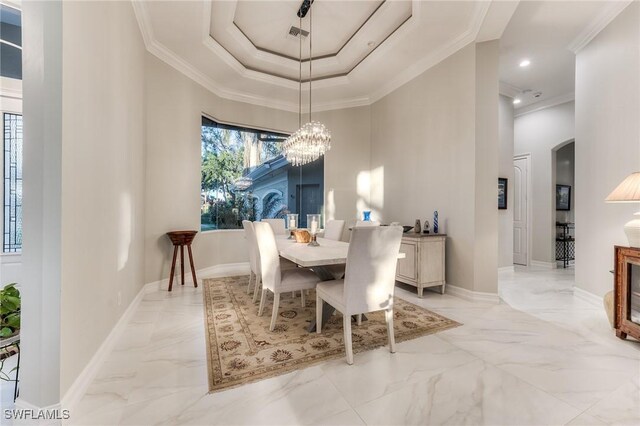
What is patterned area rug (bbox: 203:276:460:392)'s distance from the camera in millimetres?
1911

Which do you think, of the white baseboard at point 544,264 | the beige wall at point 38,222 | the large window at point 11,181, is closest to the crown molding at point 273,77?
the large window at point 11,181

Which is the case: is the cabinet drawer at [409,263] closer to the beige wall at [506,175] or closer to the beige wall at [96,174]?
the beige wall at [506,175]

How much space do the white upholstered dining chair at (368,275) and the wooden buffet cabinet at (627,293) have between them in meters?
2.00

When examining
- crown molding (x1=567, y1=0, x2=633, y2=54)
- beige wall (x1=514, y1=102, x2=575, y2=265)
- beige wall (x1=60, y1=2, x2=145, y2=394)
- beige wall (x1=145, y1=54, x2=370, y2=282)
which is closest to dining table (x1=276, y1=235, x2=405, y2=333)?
beige wall (x1=60, y1=2, x2=145, y2=394)

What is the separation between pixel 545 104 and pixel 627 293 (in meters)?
4.67

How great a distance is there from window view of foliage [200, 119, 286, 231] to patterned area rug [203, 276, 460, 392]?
1.90 meters

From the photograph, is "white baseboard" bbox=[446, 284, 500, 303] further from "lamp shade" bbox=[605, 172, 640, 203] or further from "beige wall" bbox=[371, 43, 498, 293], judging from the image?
"lamp shade" bbox=[605, 172, 640, 203]

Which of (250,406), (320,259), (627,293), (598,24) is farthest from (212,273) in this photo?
(598,24)

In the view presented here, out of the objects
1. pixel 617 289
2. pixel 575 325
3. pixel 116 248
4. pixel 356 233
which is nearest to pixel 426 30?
pixel 356 233

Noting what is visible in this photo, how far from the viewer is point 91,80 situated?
1843mm

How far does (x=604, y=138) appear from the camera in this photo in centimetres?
310

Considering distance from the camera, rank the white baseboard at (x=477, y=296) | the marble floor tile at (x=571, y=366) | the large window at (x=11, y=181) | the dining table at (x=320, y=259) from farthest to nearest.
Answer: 1. the white baseboard at (x=477, y=296)
2. the large window at (x=11, y=181)
3. the dining table at (x=320, y=259)
4. the marble floor tile at (x=571, y=366)

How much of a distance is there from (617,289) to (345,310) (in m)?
2.42

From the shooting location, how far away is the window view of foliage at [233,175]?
4.76m
